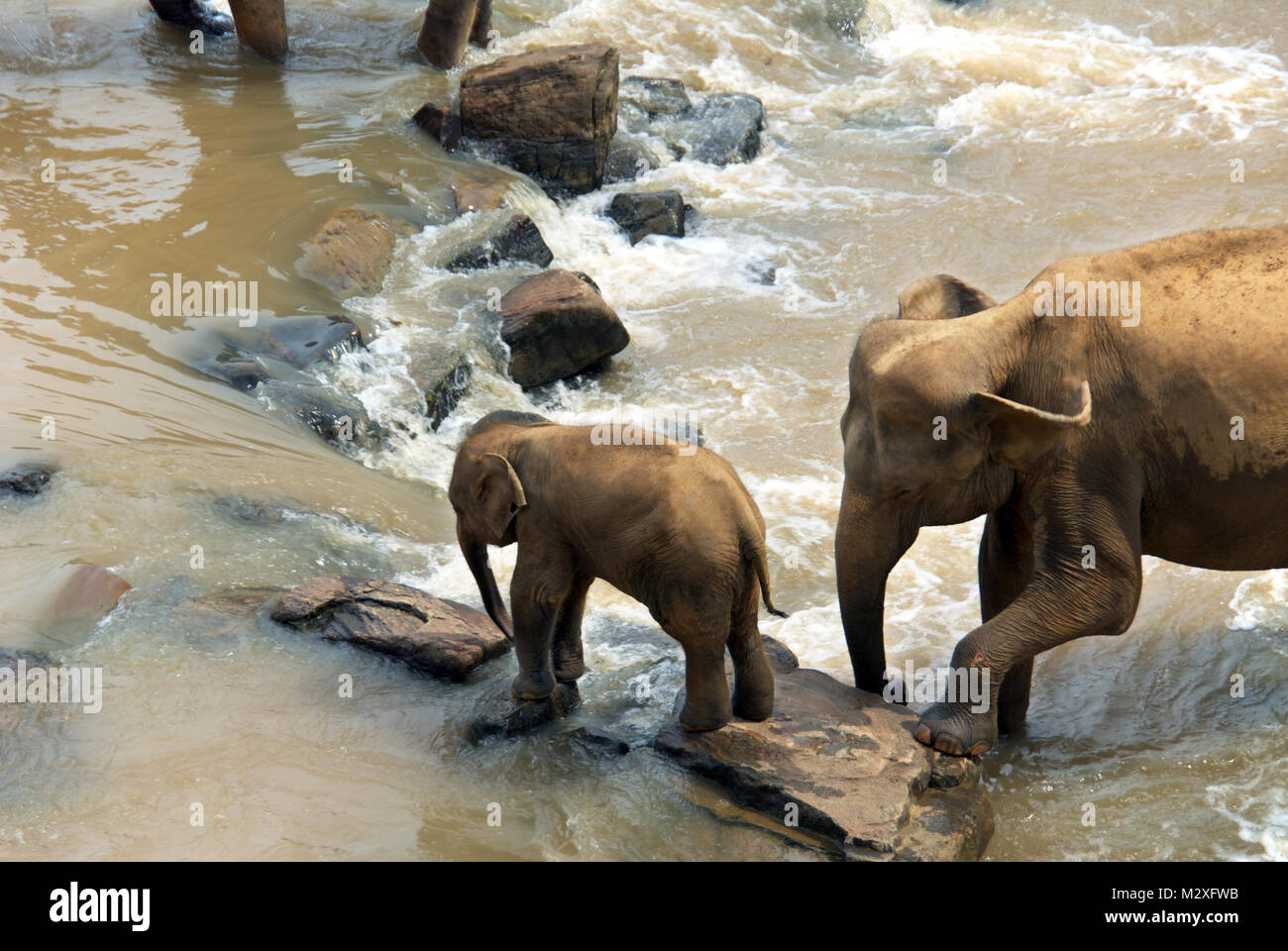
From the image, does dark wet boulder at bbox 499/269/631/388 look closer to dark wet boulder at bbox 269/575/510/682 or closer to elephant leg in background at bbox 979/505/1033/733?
dark wet boulder at bbox 269/575/510/682

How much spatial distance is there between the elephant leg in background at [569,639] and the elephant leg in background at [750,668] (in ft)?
2.55

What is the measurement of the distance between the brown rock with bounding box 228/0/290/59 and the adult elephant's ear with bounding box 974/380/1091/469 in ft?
39.8

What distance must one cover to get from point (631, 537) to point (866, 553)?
1.00 metres

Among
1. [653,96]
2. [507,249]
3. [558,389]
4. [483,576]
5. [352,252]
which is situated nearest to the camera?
[483,576]

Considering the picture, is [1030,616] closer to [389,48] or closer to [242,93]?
[242,93]

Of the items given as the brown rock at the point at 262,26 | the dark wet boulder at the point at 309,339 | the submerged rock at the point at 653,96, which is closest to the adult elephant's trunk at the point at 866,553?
the dark wet boulder at the point at 309,339

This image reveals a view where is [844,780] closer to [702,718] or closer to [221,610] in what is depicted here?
[702,718]

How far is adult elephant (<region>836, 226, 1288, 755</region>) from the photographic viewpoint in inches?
216

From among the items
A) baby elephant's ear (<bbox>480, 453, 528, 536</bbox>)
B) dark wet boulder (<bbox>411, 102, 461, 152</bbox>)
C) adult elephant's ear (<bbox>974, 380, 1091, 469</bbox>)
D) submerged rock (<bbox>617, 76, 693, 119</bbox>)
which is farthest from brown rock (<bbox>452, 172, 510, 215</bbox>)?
adult elephant's ear (<bbox>974, 380, 1091, 469</bbox>)

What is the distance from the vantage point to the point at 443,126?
1387cm

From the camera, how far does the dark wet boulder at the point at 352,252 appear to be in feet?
36.0

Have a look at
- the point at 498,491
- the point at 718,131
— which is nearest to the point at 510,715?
the point at 498,491

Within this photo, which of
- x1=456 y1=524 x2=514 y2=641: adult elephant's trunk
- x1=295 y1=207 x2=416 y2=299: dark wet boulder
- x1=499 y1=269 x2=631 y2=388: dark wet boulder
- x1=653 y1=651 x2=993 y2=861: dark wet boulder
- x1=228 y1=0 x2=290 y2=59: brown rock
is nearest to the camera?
x1=653 y1=651 x2=993 y2=861: dark wet boulder

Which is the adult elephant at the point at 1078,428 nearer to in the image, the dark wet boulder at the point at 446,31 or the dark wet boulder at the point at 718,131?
the dark wet boulder at the point at 718,131
